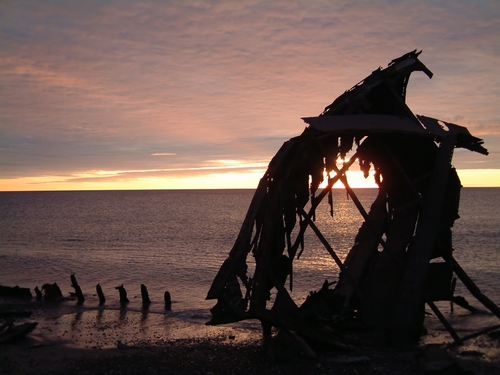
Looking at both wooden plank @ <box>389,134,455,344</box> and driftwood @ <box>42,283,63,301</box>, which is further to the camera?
driftwood @ <box>42,283,63,301</box>

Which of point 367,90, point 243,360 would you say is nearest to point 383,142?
point 367,90

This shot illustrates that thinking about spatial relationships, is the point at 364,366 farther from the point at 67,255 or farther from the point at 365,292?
the point at 67,255

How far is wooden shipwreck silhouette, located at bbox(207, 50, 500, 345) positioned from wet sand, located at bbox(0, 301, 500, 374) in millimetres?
754

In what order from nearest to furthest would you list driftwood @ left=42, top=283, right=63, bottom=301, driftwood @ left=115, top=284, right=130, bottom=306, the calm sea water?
driftwood @ left=115, top=284, right=130, bottom=306, driftwood @ left=42, top=283, right=63, bottom=301, the calm sea water

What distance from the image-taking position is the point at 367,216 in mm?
A: 11445

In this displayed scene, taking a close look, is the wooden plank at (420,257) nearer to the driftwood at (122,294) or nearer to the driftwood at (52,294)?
the driftwood at (122,294)

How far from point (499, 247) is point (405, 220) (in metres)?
37.1

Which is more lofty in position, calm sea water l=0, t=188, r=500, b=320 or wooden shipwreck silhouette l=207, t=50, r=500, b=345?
wooden shipwreck silhouette l=207, t=50, r=500, b=345

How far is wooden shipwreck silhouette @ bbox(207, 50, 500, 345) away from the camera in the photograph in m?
10.3

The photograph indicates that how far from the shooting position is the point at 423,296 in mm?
10930

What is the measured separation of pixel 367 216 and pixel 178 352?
576cm

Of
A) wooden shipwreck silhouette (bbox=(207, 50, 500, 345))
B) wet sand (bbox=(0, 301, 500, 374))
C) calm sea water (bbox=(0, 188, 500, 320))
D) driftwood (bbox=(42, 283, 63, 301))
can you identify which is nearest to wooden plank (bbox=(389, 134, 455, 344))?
wooden shipwreck silhouette (bbox=(207, 50, 500, 345))

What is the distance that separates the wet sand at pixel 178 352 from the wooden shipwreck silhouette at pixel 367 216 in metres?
0.75

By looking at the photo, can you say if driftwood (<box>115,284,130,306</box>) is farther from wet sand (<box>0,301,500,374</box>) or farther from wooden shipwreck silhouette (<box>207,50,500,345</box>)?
wooden shipwreck silhouette (<box>207,50,500,345</box>)
